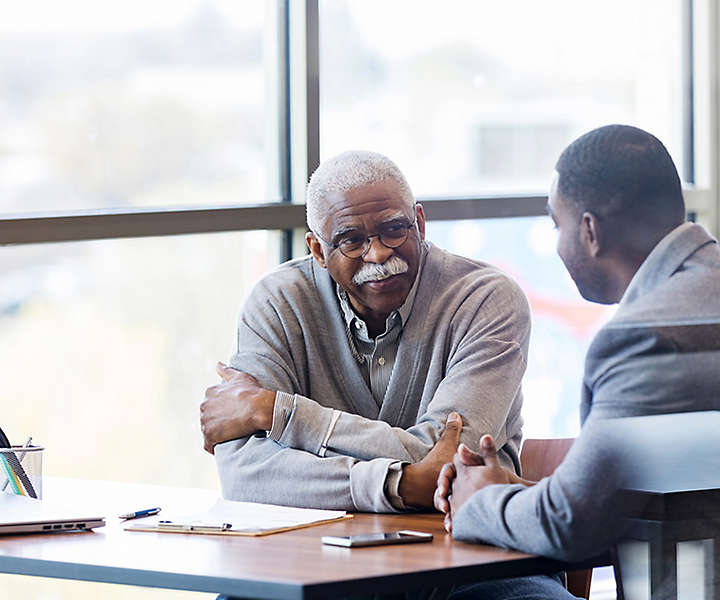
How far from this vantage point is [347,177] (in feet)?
7.81

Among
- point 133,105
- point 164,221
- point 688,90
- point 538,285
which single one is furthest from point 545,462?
point 688,90

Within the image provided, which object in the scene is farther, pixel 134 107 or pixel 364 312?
pixel 134 107

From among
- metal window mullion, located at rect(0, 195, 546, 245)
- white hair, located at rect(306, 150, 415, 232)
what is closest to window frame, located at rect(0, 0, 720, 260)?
metal window mullion, located at rect(0, 195, 546, 245)

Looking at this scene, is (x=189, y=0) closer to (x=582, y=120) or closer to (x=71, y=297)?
(x=71, y=297)

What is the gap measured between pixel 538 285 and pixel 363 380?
1.74 metres

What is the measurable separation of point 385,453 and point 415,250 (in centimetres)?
45

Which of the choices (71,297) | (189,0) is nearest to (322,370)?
(71,297)

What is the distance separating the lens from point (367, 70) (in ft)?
11.8

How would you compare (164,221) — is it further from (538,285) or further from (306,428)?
(538,285)

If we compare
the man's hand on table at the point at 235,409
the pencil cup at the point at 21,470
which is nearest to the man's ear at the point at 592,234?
the man's hand on table at the point at 235,409

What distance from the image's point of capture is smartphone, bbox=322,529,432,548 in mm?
1763

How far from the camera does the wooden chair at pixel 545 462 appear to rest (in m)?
2.05

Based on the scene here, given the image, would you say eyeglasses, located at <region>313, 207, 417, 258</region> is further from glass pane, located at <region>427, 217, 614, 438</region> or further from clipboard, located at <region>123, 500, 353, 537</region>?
glass pane, located at <region>427, 217, 614, 438</region>

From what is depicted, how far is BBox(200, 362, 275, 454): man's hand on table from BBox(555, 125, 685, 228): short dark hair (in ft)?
2.41
